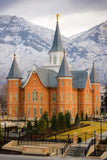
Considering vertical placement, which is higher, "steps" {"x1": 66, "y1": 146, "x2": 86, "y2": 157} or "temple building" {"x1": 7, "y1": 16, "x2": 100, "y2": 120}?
"temple building" {"x1": 7, "y1": 16, "x2": 100, "y2": 120}

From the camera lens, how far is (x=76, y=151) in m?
34.3

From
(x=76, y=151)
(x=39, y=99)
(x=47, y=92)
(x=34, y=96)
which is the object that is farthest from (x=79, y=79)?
(x=76, y=151)

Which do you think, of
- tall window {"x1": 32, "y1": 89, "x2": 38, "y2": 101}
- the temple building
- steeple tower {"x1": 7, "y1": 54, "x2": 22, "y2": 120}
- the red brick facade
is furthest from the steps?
steeple tower {"x1": 7, "y1": 54, "x2": 22, "y2": 120}

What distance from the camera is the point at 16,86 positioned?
6838cm

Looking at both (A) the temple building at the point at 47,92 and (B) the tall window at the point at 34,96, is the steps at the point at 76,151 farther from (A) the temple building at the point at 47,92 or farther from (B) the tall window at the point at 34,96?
(B) the tall window at the point at 34,96

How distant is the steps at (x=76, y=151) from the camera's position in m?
33.0

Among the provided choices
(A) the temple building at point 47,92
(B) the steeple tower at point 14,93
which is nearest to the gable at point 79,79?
(A) the temple building at point 47,92

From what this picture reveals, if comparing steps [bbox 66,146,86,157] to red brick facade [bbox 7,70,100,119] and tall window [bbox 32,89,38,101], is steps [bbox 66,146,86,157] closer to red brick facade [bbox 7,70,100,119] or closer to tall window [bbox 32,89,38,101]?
red brick facade [bbox 7,70,100,119]

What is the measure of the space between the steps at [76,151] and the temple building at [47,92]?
2866 centimetres

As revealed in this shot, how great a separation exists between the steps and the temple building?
28665 mm

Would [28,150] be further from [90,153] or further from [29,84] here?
[29,84]

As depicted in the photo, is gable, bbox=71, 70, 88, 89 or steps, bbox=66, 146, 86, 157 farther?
gable, bbox=71, 70, 88, 89

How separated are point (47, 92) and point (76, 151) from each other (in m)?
33.7

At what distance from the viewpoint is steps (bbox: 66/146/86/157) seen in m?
33.0
